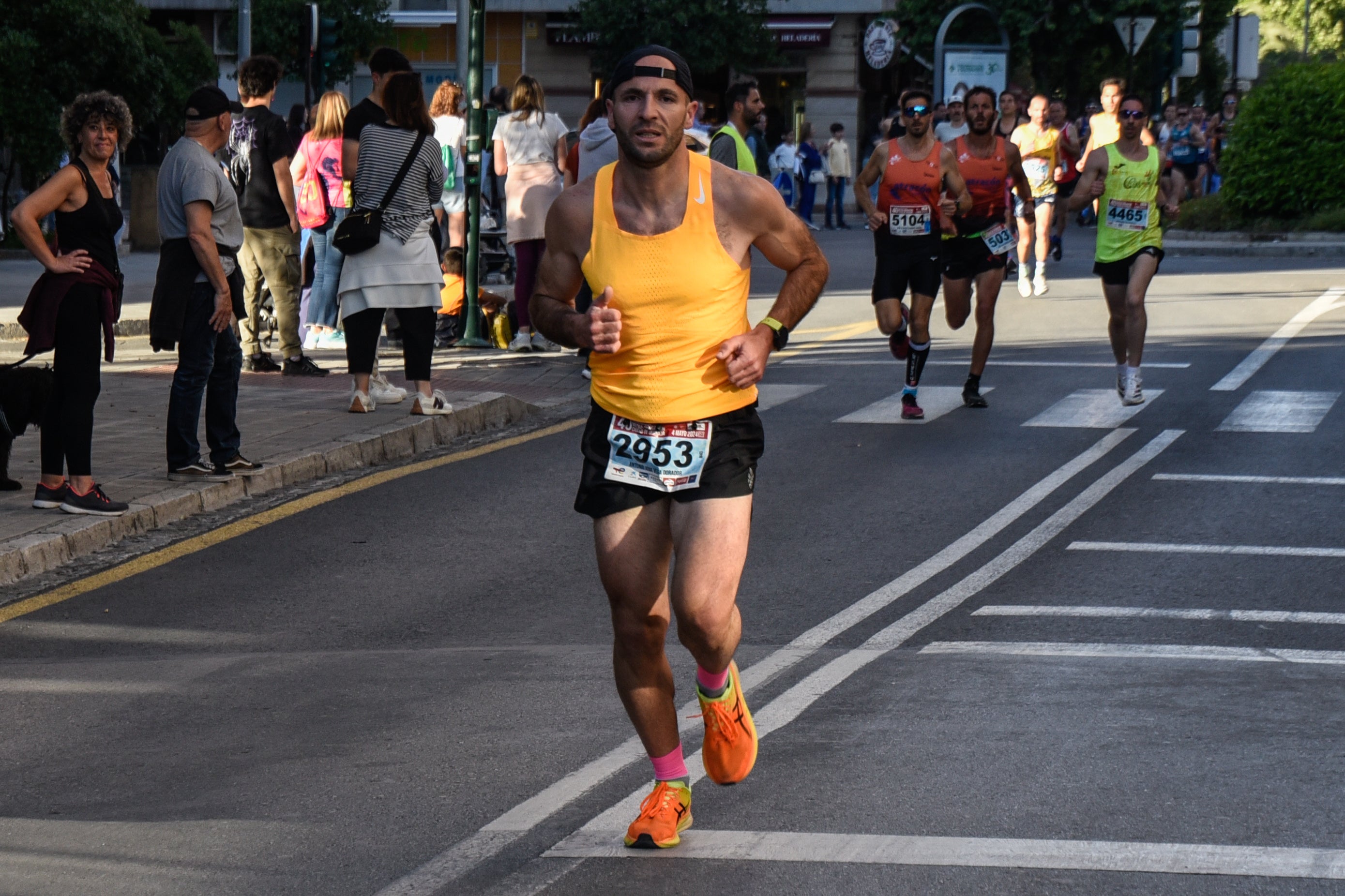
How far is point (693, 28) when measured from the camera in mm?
45625

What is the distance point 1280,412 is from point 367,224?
18.6 feet

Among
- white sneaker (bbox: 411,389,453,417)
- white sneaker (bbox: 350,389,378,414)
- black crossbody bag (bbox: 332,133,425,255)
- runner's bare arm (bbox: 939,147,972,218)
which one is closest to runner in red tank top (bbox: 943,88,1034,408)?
runner's bare arm (bbox: 939,147,972,218)

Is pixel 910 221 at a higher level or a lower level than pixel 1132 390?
higher

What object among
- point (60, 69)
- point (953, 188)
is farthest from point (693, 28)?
point (953, 188)

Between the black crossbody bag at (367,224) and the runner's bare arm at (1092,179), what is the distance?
4.00 metres

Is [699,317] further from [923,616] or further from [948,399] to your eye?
[948,399]

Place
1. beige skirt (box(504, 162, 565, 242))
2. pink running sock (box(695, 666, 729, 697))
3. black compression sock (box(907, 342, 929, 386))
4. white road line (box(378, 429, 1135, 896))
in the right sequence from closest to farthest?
white road line (box(378, 429, 1135, 896)), pink running sock (box(695, 666, 729, 697)), black compression sock (box(907, 342, 929, 386)), beige skirt (box(504, 162, 565, 242))

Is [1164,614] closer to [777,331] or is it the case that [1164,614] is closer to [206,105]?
[777,331]

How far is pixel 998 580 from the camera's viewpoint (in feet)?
25.2

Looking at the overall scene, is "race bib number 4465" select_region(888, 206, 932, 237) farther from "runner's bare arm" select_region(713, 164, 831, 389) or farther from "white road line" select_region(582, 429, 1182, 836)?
"runner's bare arm" select_region(713, 164, 831, 389)

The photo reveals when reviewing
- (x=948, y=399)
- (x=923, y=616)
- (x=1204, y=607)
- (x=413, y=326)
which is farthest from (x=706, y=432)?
(x=948, y=399)

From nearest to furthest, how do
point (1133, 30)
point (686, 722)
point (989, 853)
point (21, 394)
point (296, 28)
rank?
point (989, 853) < point (686, 722) < point (21, 394) < point (1133, 30) < point (296, 28)

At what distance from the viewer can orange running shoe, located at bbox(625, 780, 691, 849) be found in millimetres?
4602

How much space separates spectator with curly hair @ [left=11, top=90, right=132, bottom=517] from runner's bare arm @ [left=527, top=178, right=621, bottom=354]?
4.17 m
